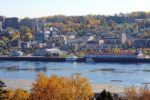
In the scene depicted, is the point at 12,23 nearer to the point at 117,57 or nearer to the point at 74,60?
the point at 74,60

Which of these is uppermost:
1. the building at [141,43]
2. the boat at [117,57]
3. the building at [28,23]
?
the building at [28,23]

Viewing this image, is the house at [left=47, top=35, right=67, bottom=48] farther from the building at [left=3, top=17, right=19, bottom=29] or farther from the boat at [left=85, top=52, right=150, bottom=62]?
the boat at [left=85, top=52, right=150, bottom=62]

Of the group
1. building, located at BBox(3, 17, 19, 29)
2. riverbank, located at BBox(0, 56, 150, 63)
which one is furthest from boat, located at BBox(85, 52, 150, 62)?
building, located at BBox(3, 17, 19, 29)

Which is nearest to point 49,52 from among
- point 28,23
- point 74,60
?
point 74,60

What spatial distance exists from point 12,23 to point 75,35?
7196mm

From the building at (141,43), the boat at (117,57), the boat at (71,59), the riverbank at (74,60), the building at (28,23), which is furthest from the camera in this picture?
the building at (28,23)

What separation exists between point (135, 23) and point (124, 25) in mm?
780

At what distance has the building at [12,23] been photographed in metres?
47.7

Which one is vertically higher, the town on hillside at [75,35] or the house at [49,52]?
the town on hillside at [75,35]

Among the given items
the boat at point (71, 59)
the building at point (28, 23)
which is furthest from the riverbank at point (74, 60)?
the building at point (28, 23)

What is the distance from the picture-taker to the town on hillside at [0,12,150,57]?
3703cm

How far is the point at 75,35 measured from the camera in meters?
42.6

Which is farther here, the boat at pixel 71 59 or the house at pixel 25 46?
the house at pixel 25 46

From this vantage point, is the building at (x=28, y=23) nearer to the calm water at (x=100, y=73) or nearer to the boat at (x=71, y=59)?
the boat at (x=71, y=59)
